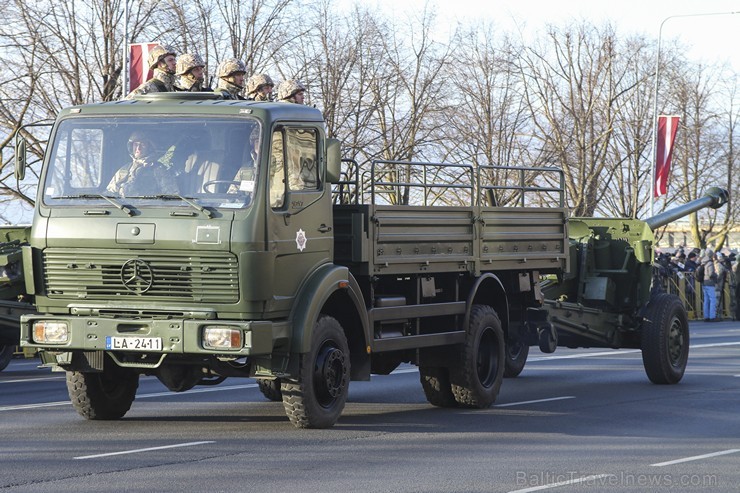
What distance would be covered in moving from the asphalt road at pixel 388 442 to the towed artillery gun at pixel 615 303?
1.83 ft

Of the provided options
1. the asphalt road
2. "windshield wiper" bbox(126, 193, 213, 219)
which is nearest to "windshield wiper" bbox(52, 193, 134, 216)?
"windshield wiper" bbox(126, 193, 213, 219)

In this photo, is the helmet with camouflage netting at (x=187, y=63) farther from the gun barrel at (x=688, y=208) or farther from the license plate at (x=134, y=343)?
the gun barrel at (x=688, y=208)

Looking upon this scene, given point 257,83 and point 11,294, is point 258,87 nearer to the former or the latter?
point 257,83

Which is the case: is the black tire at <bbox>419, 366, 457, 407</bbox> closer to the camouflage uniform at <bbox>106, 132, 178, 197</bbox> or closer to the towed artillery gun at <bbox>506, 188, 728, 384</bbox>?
the towed artillery gun at <bbox>506, 188, 728, 384</bbox>

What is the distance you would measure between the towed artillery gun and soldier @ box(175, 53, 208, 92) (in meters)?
5.64

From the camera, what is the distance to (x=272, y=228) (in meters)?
10.8

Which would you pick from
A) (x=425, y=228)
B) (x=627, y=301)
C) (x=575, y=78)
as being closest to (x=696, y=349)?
(x=627, y=301)

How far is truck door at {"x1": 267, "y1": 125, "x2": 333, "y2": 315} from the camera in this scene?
35.8ft

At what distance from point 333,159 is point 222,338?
192 centimetres

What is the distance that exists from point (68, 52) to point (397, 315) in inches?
886

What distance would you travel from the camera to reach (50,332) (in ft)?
36.0

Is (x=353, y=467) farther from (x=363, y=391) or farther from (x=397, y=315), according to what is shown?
(x=363, y=391)

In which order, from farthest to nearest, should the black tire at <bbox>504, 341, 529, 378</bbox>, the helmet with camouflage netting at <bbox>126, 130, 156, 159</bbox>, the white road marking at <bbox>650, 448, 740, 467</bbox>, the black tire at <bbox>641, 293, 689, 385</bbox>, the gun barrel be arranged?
the gun barrel < the black tire at <bbox>504, 341, 529, 378</bbox> < the black tire at <bbox>641, 293, 689, 385</bbox> < the helmet with camouflage netting at <bbox>126, 130, 156, 159</bbox> < the white road marking at <bbox>650, 448, 740, 467</bbox>

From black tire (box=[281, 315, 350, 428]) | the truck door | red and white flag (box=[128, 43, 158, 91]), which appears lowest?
black tire (box=[281, 315, 350, 428])
